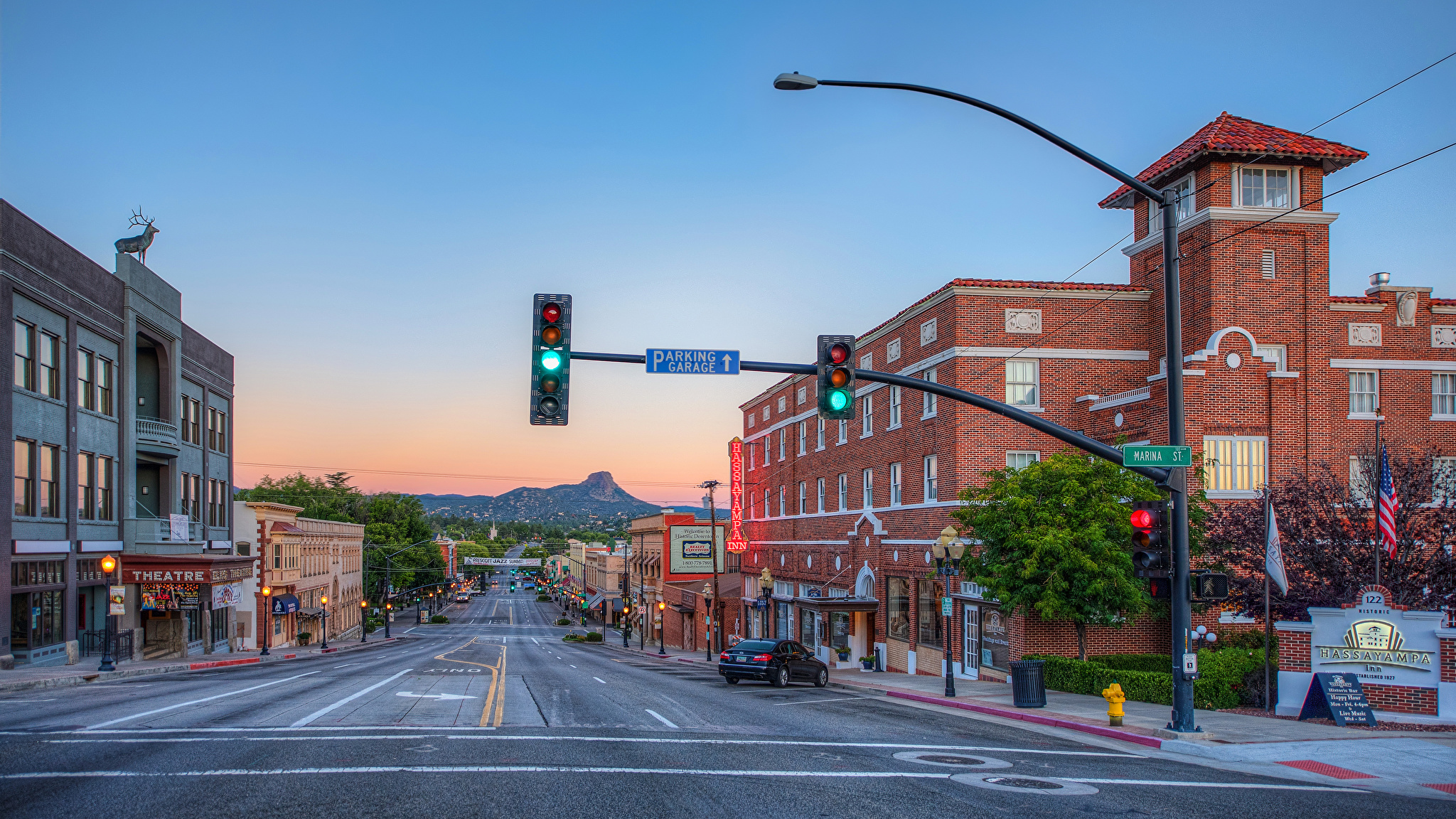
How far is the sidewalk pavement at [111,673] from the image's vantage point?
25.2 m

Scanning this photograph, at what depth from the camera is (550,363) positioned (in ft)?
43.7

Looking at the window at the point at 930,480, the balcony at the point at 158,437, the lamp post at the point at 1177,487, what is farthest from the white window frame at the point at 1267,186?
the balcony at the point at 158,437

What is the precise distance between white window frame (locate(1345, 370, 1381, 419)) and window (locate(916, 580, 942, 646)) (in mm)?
13574

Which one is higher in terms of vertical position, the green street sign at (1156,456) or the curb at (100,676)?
the green street sign at (1156,456)

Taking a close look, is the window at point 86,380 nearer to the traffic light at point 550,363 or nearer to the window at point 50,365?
the window at point 50,365

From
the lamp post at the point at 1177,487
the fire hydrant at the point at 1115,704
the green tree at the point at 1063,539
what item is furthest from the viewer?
the green tree at the point at 1063,539

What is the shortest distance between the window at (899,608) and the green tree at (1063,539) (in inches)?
394

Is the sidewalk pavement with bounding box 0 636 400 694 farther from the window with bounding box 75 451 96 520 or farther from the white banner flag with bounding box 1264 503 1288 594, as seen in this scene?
the white banner flag with bounding box 1264 503 1288 594

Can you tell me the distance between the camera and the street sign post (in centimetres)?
1460

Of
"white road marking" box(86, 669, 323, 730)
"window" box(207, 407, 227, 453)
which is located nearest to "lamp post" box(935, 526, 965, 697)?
"white road marking" box(86, 669, 323, 730)

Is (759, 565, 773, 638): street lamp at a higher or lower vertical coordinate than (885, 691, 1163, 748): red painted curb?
lower

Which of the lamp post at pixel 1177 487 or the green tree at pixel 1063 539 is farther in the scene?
the green tree at pixel 1063 539

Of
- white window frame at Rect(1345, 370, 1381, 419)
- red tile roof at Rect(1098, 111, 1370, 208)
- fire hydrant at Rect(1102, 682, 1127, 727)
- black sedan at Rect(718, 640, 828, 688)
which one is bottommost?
black sedan at Rect(718, 640, 828, 688)

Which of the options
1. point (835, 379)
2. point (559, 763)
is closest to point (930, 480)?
point (835, 379)
